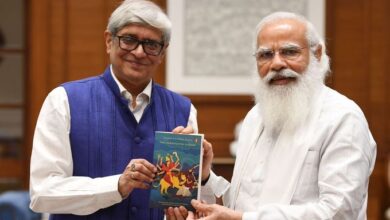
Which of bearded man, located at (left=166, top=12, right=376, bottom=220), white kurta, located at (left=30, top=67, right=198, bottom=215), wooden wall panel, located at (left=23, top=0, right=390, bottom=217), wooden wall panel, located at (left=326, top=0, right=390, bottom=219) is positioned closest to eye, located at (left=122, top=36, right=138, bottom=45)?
white kurta, located at (left=30, top=67, right=198, bottom=215)

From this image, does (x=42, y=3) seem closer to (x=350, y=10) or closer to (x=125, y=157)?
(x=350, y=10)

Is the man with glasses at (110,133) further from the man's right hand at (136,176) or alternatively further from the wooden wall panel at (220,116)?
the wooden wall panel at (220,116)

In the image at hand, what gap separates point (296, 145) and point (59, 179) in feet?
2.78

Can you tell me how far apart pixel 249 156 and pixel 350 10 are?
3605 mm

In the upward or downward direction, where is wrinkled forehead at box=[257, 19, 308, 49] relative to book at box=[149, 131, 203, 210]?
upward

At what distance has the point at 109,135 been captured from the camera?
242 cm

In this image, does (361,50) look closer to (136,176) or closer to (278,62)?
(278,62)

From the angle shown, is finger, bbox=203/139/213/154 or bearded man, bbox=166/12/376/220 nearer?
bearded man, bbox=166/12/376/220

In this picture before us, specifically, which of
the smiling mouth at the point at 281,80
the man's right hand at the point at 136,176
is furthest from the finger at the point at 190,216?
the smiling mouth at the point at 281,80

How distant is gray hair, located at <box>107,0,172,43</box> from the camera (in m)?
2.39

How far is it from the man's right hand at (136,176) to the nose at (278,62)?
0.56 metres

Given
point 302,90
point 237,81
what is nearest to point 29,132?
point 237,81

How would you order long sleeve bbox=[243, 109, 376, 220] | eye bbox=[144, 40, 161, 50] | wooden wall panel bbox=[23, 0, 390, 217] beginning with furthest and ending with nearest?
wooden wall panel bbox=[23, 0, 390, 217]
eye bbox=[144, 40, 161, 50]
long sleeve bbox=[243, 109, 376, 220]

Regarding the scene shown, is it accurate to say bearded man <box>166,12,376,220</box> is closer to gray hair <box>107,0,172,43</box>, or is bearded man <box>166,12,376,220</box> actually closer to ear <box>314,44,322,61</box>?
ear <box>314,44,322,61</box>
